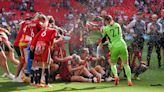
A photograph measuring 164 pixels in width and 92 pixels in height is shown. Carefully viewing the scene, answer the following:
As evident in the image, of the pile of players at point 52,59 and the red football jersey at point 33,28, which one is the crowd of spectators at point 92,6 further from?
the red football jersey at point 33,28

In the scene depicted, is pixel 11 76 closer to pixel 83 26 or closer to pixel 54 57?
→ pixel 54 57

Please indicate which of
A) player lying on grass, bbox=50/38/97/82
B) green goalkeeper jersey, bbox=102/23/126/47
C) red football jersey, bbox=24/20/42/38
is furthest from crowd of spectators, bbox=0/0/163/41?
green goalkeeper jersey, bbox=102/23/126/47

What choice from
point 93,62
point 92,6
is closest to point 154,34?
point 93,62

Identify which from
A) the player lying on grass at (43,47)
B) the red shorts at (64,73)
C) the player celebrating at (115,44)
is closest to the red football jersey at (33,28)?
the player lying on grass at (43,47)

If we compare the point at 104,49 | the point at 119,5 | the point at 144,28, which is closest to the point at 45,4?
the point at 119,5

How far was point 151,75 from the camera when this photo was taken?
1280 cm

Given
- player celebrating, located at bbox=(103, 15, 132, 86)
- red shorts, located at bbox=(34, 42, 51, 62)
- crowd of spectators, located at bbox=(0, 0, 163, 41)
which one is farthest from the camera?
crowd of spectators, located at bbox=(0, 0, 163, 41)

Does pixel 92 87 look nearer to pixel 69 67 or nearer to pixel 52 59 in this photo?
pixel 69 67

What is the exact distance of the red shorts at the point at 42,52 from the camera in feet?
33.1

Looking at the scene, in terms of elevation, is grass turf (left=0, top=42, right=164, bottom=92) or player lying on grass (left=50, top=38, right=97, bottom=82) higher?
player lying on grass (left=50, top=38, right=97, bottom=82)

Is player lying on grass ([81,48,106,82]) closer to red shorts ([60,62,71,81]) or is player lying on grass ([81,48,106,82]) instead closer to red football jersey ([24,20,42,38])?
red shorts ([60,62,71,81])

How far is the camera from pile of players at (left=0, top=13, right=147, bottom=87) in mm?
10172

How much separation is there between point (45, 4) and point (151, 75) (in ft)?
68.5

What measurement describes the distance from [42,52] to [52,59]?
111cm
